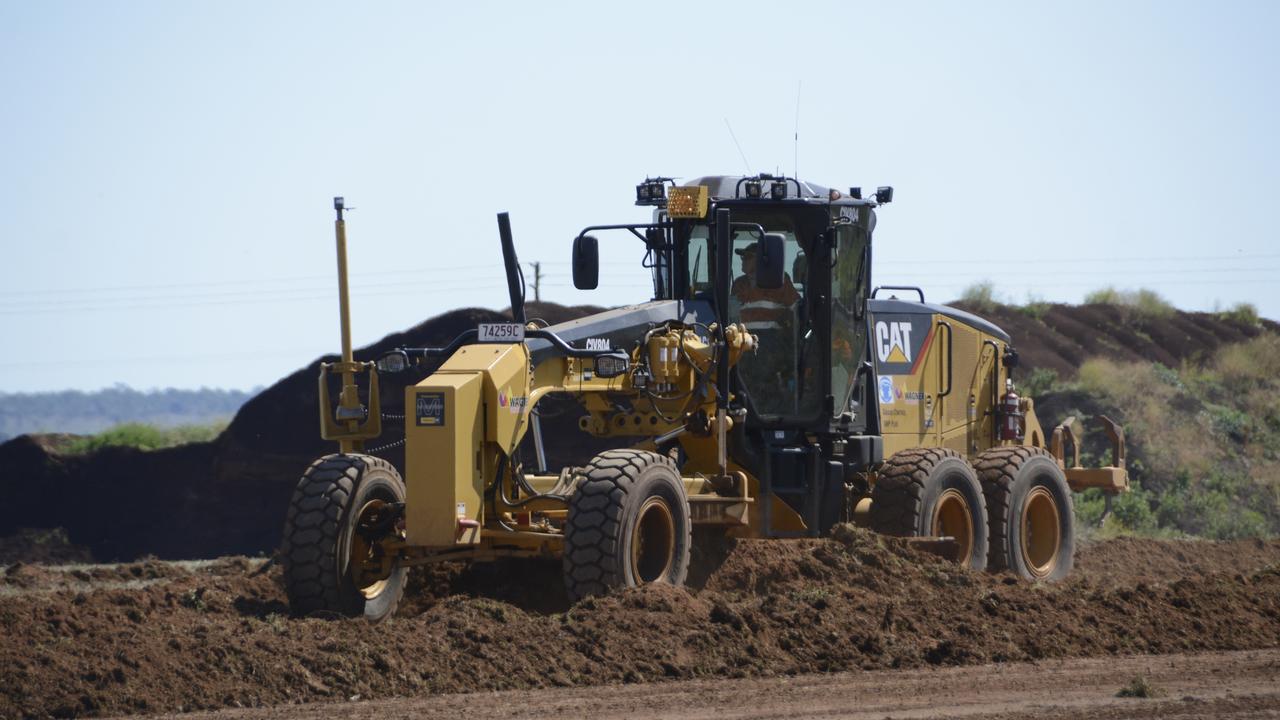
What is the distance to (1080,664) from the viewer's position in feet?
34.0

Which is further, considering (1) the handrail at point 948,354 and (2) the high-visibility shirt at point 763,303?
(1) the handrail at point 948,354

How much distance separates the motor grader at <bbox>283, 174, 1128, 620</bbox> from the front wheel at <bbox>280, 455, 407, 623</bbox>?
0.02 metres

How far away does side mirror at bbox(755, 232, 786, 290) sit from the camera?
12.6 m

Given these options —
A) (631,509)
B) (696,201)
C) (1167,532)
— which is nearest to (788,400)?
(696,201)

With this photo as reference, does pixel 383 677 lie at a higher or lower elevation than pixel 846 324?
lower

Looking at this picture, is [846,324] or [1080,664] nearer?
[1080,664]

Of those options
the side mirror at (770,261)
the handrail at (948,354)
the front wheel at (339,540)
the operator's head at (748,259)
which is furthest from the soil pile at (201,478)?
the side mirror at (770,261)

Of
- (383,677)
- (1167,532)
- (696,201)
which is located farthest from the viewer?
(1167,532)

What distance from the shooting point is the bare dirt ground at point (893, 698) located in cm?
866

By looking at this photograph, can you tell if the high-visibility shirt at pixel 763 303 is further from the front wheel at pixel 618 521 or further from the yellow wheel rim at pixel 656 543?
the yellow wheel rim at pixel 656 543

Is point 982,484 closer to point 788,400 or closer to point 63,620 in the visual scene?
point 788,400

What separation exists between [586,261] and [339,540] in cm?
332

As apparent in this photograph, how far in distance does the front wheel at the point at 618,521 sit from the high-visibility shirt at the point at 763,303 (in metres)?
2.46

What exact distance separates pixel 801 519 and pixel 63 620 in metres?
6.10
